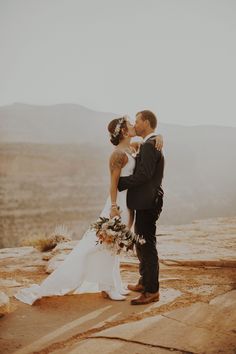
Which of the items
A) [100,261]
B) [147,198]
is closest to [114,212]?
[147,198]

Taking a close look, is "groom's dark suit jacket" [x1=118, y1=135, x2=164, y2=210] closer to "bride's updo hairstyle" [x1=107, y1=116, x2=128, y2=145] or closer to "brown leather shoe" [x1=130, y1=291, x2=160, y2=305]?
"bride's updo hairstyle" [x1=107, y1=116, x2=128, y2=145]

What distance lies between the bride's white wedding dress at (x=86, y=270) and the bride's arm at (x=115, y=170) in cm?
9

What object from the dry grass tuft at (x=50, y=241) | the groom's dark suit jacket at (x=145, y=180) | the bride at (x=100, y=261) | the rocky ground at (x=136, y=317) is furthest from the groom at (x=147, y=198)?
the dry grass tuft at (x=50, y=241)

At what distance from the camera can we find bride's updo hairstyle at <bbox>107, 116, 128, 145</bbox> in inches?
167

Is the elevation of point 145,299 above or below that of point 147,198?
below

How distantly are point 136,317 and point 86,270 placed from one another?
3.05ft

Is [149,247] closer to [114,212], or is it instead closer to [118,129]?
[114,212]

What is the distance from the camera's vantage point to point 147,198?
13.3 ft

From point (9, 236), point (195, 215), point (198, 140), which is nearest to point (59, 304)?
point (9, 236)

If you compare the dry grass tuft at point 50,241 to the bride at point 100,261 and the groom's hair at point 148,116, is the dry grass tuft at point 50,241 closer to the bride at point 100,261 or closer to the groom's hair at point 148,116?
the bride at point 100,261

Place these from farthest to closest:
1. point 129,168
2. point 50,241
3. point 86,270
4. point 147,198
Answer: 1. point 50,241
2. point 86,270
3. point 129,168
4. point 147,198

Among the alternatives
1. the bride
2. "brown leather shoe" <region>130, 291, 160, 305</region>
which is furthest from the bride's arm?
"brown leather shoe" <region>130, 291, 160, 305</region>

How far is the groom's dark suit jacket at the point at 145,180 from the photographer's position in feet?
12.9

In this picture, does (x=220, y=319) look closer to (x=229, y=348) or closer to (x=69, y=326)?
(x=229, y=348)
